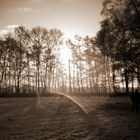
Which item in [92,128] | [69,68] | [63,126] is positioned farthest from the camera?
[69,68]

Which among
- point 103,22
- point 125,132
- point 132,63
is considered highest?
point 103,22

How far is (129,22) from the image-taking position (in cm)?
2303

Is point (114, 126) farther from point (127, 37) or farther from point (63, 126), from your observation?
point (127, 37)

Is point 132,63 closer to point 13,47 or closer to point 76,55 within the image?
point 13,47

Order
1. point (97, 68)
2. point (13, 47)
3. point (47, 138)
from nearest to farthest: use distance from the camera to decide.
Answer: point (47, 138)
point (13, 47)
point (97, 68)

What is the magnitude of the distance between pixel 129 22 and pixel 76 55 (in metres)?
39.6

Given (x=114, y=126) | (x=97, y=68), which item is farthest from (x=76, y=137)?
(x=97, y=68)

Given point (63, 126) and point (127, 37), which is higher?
point (127, 37)

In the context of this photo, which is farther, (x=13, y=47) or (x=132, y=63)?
(x=13, y=47)

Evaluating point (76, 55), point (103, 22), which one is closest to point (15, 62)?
point (76, 55)

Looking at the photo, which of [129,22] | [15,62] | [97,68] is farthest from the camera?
[97,68]

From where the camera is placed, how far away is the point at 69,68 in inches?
2896

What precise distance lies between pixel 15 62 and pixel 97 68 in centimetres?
2294

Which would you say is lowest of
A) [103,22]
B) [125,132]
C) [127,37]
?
[125,132]
